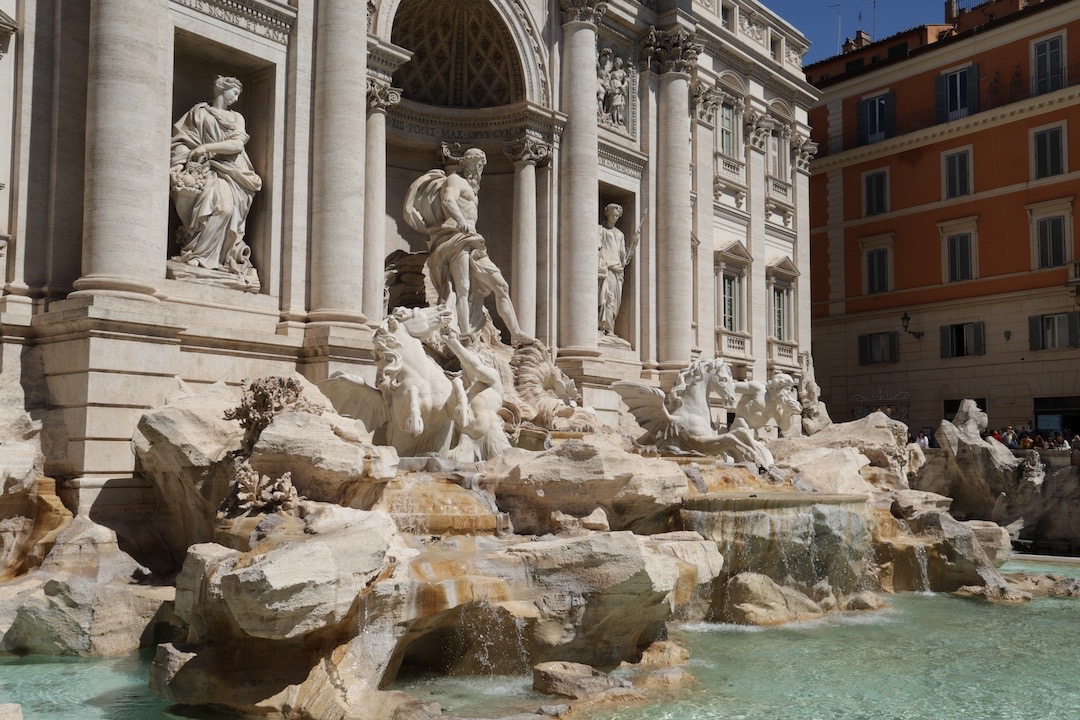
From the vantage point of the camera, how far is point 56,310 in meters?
11.2

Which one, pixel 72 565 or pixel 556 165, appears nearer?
pixel 72 565

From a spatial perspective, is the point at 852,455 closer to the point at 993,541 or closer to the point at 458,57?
the point at 993,541

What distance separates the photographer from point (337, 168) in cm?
1399

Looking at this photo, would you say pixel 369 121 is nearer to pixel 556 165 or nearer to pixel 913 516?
pixel 556 165

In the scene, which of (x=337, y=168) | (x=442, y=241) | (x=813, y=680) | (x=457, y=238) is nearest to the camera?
(x=813, y=680)

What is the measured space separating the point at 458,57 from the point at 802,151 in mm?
12778

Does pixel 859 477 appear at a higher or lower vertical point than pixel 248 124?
Result: lower

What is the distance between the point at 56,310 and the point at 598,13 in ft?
39.4

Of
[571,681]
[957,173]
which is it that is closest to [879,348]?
Result: [957,173]

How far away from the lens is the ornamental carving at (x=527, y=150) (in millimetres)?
18609

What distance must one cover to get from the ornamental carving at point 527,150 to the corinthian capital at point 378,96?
11.2ft

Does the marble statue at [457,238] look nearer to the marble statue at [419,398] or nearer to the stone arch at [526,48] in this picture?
the stone arch at [526,48]

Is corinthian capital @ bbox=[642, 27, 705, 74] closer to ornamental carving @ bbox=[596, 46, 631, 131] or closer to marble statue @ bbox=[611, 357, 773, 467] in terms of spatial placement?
ornamental carving @ bbox=[596, 46, 631, 131]

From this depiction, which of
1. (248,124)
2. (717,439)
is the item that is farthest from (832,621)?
(248,124)
